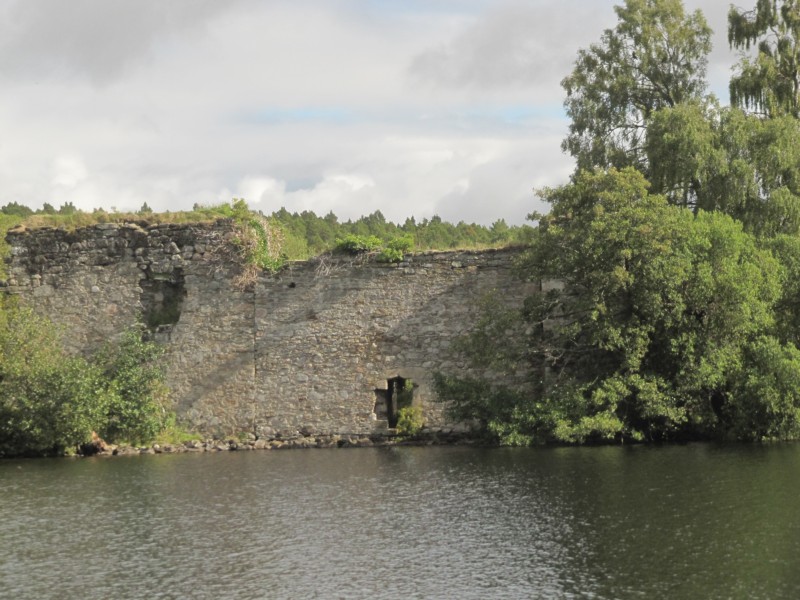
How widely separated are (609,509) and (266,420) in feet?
39.8

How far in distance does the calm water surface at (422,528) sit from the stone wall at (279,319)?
4229 mm

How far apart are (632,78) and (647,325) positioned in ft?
33.0

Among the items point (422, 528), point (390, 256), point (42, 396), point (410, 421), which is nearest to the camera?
point (422, 528)

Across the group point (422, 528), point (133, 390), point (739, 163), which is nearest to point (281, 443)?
point (133, 390)

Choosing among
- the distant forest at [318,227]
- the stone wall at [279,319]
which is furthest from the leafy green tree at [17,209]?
the stone wall at [279,319]

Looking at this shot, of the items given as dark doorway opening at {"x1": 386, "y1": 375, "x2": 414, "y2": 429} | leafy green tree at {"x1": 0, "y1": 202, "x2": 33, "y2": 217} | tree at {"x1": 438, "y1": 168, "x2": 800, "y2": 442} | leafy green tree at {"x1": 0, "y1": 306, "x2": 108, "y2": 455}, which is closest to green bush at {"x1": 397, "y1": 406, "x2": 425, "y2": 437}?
dark doorway opening at {"x1": 386, "y1": 375, "x2": 414, "y2": 429}

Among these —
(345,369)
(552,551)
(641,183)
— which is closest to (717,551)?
(552,551)

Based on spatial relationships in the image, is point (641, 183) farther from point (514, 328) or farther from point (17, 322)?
point (17, 322)

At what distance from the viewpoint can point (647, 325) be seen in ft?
72.4

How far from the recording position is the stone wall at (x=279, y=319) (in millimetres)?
24828

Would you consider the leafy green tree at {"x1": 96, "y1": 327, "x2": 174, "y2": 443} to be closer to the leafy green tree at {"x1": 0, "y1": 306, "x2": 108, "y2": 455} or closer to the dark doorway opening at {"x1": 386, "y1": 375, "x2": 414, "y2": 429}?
the leafy green tree at {"x1": 0, "y1": 306, "x2": 108, "y2": 455}

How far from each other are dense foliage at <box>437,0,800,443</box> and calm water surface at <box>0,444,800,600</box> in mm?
1543

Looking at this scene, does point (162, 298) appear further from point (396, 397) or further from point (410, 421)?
point (410, 421)

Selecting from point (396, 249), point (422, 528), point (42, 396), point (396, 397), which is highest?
point (396, 249)
